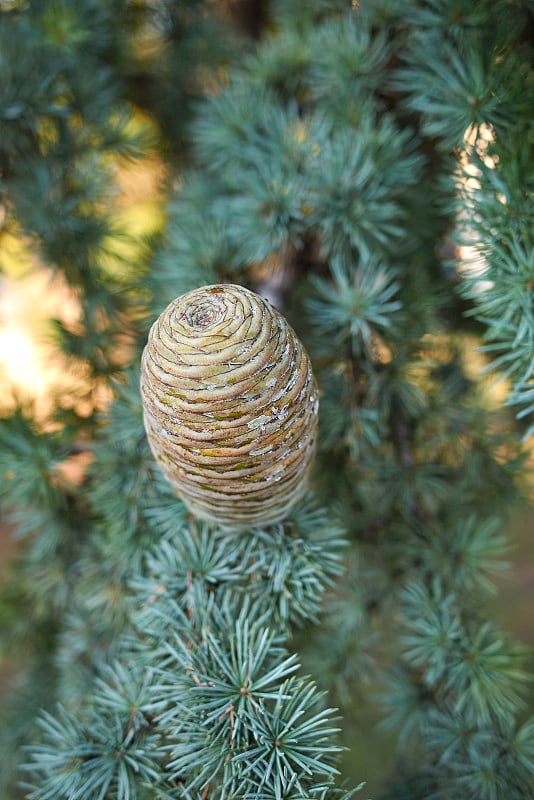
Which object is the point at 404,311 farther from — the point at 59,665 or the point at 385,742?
the point at 385,742

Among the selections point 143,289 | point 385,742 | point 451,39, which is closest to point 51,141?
point 143,289

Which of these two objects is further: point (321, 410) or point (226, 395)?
point (321, 410)

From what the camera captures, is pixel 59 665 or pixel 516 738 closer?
pixel 516 738
